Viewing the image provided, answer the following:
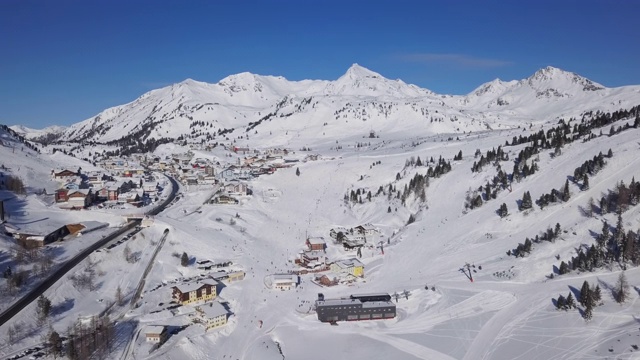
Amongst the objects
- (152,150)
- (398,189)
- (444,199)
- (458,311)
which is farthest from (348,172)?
(152,150)

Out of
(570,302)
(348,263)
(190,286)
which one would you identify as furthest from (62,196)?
(570,302)

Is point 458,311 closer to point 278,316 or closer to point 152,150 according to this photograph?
point 278,316

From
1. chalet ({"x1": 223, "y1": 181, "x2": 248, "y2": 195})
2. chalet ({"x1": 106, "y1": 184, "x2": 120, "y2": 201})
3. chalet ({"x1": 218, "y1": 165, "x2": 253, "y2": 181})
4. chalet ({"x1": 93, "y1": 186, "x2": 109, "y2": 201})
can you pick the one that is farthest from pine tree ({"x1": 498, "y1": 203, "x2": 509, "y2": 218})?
chalet ({"x1": 93, "y1": 186, "x2": 109, "y2": 201})

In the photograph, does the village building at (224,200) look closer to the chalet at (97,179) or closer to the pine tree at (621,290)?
the chalet at (97,179)

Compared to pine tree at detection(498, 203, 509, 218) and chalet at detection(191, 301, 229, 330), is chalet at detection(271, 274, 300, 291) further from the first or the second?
pine tree at detection(498, 203, 509, 218)

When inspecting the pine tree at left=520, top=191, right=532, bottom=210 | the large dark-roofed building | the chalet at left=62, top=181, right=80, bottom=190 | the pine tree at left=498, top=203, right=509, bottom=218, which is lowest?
the large dark-roofed building

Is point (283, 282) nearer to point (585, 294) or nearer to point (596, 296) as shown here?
point (585, 294)
